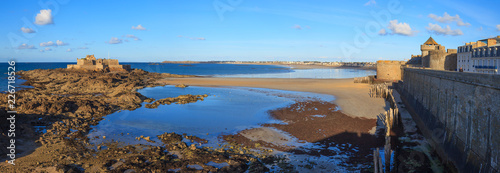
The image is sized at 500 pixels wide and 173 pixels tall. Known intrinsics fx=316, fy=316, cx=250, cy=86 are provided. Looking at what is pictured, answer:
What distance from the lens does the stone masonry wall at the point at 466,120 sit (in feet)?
29.8

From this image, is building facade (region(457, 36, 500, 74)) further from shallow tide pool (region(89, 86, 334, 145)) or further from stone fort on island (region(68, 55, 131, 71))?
stone fort on island (region(68, 55, 131, 71))

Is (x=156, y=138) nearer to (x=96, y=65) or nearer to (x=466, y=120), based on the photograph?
(x=466, y=120)

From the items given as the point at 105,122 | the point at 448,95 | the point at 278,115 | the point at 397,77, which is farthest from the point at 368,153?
the point at 397,77

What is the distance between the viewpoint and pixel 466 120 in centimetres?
1110

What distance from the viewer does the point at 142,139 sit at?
16.2m

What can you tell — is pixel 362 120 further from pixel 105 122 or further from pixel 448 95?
pixel 105 122

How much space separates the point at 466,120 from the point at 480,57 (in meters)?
23.1

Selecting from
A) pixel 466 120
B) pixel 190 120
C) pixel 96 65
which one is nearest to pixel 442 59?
pixel 466 120

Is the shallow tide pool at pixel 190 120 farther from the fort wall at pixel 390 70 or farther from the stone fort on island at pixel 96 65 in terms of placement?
the stone fort on island at pixel 96 65

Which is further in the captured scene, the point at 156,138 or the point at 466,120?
the point at 156,138

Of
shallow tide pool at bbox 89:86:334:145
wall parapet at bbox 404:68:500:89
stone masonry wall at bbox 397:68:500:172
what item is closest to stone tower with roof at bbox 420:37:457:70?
shallow tide pool at bbox 89:86:334:145

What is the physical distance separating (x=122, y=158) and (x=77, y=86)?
104 feet

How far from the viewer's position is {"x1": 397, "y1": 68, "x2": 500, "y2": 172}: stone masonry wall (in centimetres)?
909

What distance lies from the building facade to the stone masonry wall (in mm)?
10126
